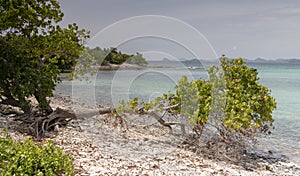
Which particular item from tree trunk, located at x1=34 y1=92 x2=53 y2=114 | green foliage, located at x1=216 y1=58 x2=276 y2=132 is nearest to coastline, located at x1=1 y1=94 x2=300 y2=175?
tree trunk, located at x1=34 y1=92 x2=53 y2=114

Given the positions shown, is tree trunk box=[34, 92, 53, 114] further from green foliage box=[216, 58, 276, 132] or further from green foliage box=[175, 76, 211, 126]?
green foliage box=[216, 58, 276, 132]

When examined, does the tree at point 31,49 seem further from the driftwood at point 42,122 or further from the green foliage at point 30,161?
the green foliage at point 30,161

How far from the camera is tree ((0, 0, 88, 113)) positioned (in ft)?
28.2

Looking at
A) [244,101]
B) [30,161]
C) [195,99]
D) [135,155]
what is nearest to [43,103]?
[135,155]

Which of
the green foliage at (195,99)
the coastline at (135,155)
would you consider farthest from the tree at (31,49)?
the green foliage at (195,99)

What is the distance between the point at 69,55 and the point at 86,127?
2438 millimetres

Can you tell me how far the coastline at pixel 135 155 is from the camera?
6.38m

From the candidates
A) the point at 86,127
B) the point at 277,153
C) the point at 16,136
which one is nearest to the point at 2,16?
the point at 16,136

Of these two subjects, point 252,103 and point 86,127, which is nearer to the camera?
point 252,103

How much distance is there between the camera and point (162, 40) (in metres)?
9.01

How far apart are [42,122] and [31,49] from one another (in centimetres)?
217

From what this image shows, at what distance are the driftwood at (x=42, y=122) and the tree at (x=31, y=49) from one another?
0.49 m

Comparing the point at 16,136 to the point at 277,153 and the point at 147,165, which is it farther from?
the point at 277,153

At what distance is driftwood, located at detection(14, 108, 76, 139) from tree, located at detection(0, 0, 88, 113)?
488 mm
